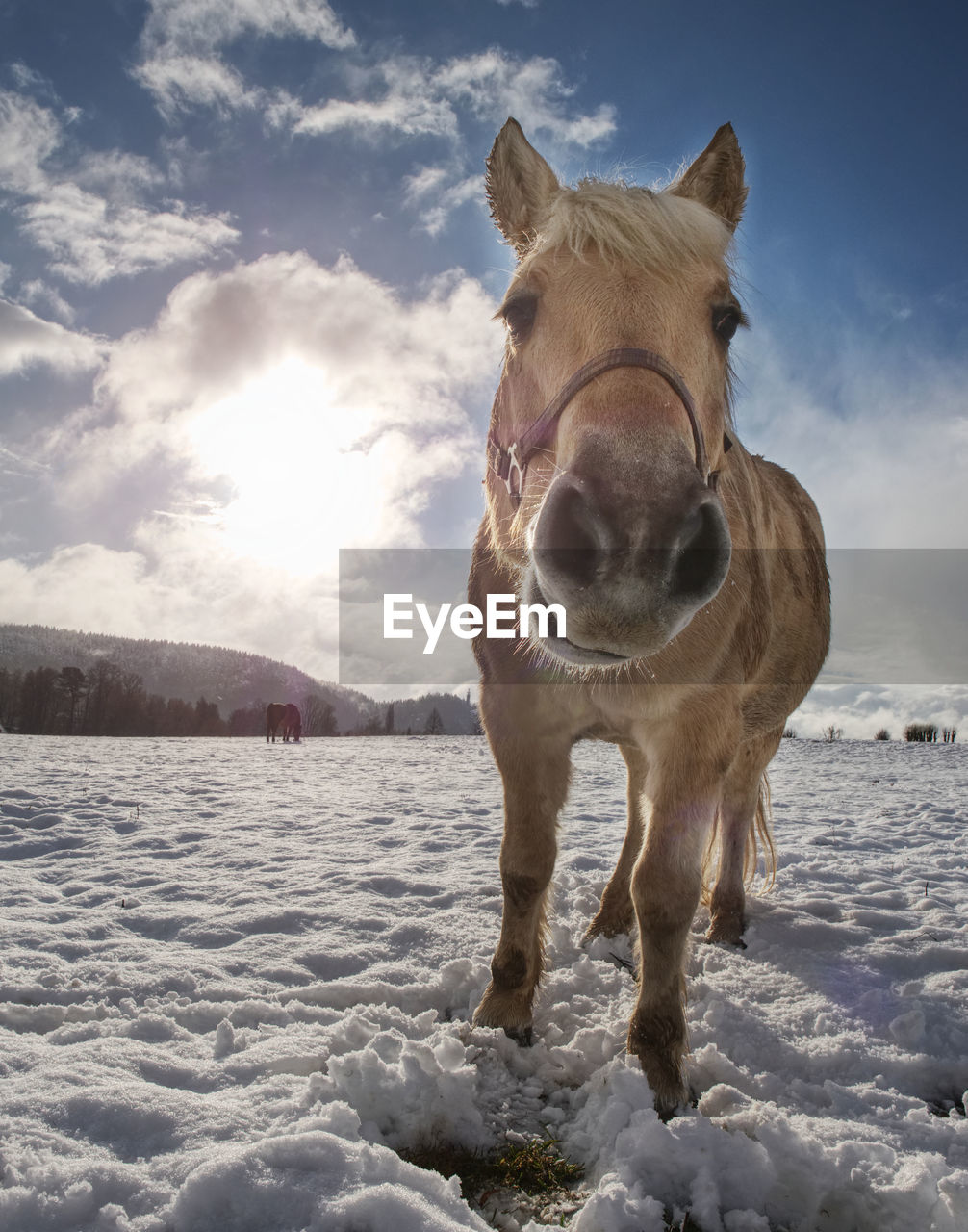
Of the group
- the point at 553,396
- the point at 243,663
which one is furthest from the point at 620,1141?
the point at 243,663

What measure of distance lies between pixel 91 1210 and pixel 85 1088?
1.58 ft

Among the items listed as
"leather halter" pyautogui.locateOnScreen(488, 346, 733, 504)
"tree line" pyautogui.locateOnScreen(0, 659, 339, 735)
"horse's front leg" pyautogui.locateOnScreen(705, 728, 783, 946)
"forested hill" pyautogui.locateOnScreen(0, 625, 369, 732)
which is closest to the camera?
"leather halter" pyautogui.locateOnScreen(488, 346, 733, 504)

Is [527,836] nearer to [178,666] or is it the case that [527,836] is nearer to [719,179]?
[719,179]

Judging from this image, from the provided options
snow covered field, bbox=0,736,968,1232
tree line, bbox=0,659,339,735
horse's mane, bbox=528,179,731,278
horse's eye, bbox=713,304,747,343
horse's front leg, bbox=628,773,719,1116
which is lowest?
tree line, bbox=0,659,339,735

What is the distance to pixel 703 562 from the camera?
58.1 inches

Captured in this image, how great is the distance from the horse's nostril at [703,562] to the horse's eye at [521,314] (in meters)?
1.16

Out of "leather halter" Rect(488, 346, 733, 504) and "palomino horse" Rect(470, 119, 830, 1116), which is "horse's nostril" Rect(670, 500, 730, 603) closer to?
"palomino horse" Rect(470, 119, 830, 1116)

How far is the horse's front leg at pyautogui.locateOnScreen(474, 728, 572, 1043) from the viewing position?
100 inches

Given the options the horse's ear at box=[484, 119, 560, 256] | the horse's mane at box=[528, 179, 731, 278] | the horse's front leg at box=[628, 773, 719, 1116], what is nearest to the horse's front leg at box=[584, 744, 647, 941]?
the horse's front leg at box=[628, 773, 719, 1116]

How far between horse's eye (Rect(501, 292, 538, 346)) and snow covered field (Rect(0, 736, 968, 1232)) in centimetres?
234

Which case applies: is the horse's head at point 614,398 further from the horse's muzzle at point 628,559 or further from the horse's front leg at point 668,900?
the horse's front leg at point 668,900

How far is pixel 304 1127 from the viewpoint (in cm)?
156

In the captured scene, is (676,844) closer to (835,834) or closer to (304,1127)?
(304,1127)

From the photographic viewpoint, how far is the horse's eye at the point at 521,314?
7.26 feet
